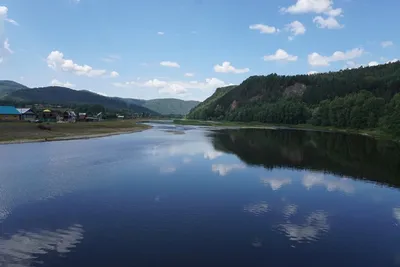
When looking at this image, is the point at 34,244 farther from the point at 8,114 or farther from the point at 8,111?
the point at 8,111

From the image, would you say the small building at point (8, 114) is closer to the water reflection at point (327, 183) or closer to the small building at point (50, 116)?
the small building at point (50, 116)

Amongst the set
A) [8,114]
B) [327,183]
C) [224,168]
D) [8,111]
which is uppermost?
[8,111]

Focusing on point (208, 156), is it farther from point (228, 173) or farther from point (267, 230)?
point (267, 230)

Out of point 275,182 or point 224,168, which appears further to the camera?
point 224,168

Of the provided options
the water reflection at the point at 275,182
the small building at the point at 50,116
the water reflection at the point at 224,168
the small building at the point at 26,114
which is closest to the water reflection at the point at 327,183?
the water reflection at the point at 275,182

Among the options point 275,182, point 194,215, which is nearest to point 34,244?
point 194,215
